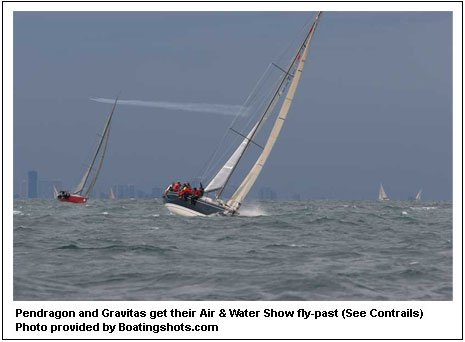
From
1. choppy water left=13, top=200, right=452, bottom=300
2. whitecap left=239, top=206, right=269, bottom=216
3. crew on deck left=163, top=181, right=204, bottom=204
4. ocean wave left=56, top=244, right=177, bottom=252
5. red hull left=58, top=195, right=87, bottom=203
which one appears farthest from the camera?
red hull left=58, top=195, right=87, bottom=203

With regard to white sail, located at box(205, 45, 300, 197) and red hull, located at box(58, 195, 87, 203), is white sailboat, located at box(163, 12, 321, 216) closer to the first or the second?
white sail, located at box(205, 45, 300, 197)

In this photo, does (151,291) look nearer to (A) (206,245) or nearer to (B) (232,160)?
(A) (206,245)

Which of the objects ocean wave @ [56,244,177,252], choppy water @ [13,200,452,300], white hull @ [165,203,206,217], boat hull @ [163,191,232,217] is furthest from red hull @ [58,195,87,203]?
ocean wave @ [56,244,177,252]

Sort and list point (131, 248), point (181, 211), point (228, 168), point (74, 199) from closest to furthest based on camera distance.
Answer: point (131, 248) < point (181, 211) < point (228, 168) < point (74, 199)

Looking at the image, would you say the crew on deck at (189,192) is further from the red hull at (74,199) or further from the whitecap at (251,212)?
the red hull at (74,199)

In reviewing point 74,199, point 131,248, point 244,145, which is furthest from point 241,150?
point 74,199

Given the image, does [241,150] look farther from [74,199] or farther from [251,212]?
[74,199]

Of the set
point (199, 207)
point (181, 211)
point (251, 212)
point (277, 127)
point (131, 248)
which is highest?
point (277, 127)

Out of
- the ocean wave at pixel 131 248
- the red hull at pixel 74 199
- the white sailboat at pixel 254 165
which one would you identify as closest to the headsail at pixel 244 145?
the white sailboat at pixel 254 165

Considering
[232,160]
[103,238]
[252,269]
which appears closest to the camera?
[252,269]
